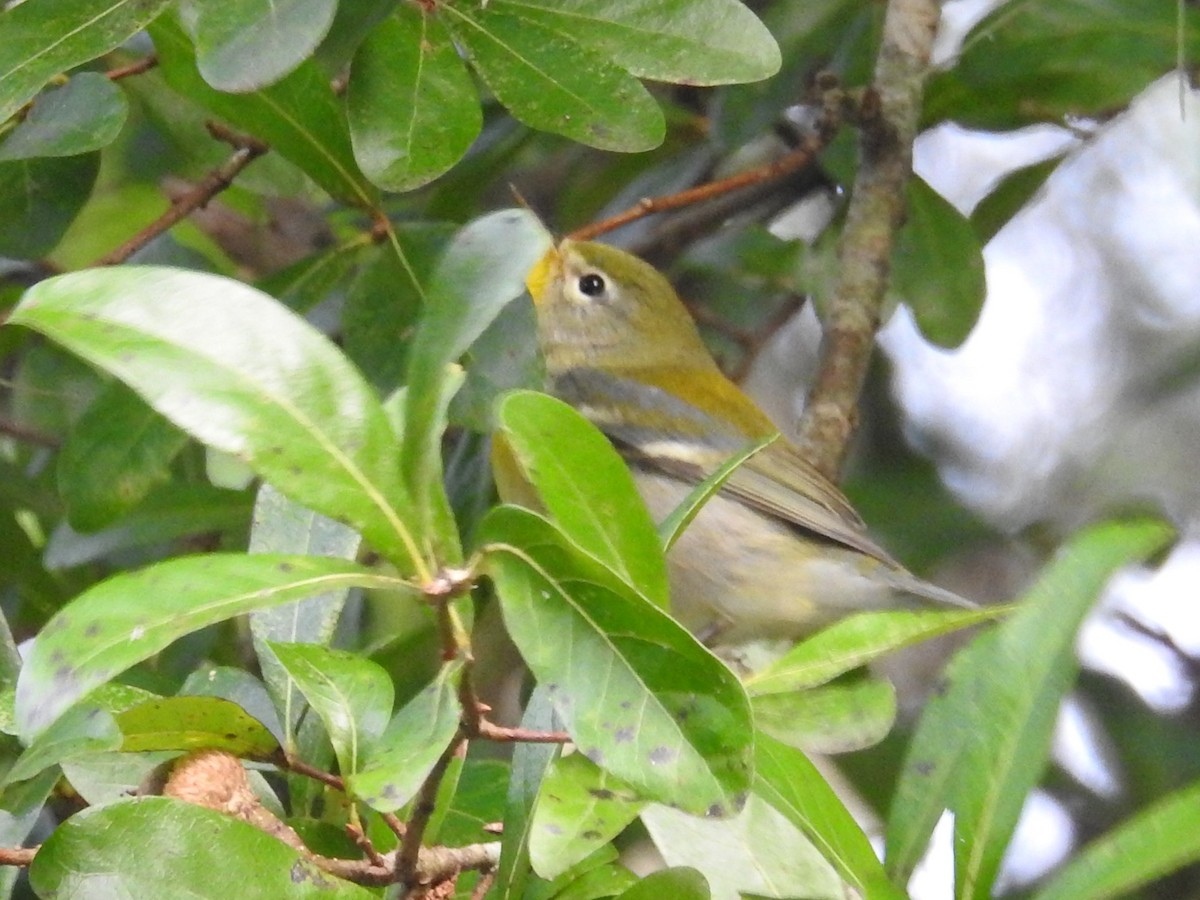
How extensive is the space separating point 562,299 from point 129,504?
133cm

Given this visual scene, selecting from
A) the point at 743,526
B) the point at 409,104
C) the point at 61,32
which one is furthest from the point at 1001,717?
the point at 743,526

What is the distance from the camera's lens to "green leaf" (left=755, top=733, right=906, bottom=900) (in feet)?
4.17

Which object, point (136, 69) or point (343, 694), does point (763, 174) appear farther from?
point (343, 694)

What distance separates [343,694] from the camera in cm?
125

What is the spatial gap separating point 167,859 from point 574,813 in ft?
1.10

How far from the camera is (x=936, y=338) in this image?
9.46ft

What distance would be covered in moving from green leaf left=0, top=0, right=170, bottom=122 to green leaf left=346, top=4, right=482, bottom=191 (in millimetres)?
252

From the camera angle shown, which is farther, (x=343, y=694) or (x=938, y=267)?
(x=938, y=267)

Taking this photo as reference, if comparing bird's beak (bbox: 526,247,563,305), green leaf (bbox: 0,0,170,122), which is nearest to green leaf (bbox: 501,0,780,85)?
green leaf (bbox: 0,0,170,122)

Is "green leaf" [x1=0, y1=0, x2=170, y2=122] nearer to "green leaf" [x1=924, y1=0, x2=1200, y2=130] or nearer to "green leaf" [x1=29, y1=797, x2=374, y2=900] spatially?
"green leaf" [x1=29, y1=797, x2=374, y2=900]

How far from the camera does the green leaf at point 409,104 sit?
5.72 feet

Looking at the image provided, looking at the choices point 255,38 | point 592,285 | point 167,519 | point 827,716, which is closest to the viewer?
point 827,716

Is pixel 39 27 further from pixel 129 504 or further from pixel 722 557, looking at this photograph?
pixel 722 557

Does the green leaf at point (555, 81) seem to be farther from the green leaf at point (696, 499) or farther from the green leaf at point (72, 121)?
the green leaf at point (696, 499)
